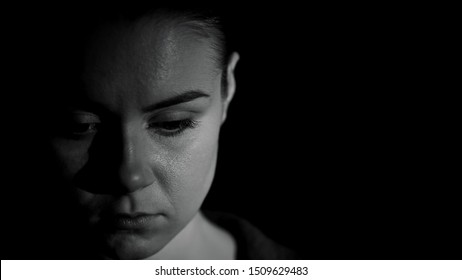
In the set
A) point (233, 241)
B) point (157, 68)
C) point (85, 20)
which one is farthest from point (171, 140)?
point (233, 241)

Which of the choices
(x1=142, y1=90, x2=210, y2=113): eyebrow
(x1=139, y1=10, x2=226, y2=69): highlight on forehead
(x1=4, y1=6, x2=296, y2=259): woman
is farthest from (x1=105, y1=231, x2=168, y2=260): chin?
(x1=139, y1=10, x2=226, y2=69): highlight on forehead

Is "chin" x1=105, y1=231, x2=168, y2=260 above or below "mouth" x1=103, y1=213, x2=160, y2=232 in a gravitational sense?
below

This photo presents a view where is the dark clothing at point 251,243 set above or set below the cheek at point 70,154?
below

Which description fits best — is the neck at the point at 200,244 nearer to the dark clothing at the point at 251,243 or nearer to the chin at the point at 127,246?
the dark clothing at the point at 251,243

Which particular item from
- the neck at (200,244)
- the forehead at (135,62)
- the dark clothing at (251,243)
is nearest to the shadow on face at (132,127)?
the forehead at (135,62)

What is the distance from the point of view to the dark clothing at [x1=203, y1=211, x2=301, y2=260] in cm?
128

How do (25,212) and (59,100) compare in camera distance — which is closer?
(59,100)

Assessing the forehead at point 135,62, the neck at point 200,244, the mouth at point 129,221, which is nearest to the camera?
the forehead at point 135,62

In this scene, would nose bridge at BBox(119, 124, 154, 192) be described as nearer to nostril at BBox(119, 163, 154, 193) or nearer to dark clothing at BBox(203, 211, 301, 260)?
nostril at BBox(119, 163, 154, 193)

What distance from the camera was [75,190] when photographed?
960 mm

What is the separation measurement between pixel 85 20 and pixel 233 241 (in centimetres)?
71

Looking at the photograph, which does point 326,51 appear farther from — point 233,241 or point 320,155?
point 233,241

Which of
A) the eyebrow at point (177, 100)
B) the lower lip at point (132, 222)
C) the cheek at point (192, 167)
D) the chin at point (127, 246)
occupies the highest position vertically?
the eyebrow at point (177, 100)

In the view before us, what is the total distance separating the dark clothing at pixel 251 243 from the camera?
128cm
